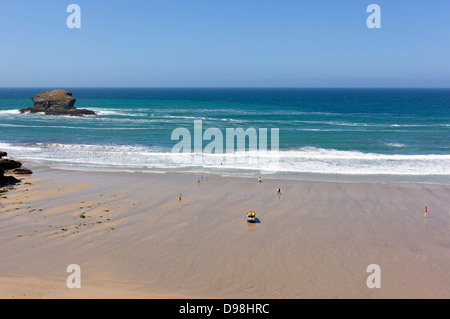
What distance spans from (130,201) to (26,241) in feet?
20.9

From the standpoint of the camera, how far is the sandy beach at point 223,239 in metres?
12.3

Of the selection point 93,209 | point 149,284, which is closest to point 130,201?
point 93,209

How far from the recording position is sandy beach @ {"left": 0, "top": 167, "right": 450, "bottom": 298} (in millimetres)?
12273

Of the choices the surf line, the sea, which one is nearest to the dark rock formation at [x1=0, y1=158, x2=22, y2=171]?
the sea

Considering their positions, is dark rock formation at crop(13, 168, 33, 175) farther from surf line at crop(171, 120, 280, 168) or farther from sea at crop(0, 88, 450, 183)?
surf line at crop(171, 120, 280, 168)

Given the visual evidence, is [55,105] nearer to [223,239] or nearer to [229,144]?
[229,144]

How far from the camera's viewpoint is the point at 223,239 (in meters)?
15.9

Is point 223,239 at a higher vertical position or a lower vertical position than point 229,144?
lower

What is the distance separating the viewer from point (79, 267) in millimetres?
13281

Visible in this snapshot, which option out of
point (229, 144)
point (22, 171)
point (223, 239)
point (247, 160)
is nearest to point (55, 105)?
point (229, 144)

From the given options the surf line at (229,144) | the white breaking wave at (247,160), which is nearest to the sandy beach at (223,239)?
the white breaking wave at (247,160)
